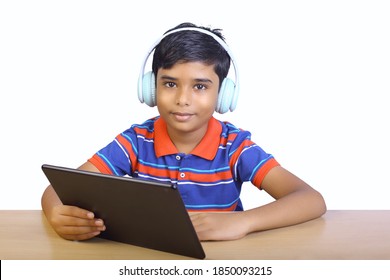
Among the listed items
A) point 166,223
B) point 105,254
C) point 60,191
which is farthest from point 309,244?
point 60,191

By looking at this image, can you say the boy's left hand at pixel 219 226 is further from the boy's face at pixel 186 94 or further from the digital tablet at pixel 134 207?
the boy's face at pixel 186 94

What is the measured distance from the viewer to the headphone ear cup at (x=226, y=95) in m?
2.57

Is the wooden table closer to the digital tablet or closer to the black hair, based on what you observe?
the digital tablet

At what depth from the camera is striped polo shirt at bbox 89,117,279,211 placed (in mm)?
2701

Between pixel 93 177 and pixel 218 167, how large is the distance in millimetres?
916

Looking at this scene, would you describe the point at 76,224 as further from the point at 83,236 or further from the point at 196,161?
the point at 196,161

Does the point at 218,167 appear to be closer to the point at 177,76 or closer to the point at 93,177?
the point at 177,76

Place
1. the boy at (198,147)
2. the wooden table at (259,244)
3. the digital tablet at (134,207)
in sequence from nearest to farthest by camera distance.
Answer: the digital tablet at (134,207) < the wooden table at (259,244) < the boy at (198,147)

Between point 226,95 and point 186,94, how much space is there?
0.17m

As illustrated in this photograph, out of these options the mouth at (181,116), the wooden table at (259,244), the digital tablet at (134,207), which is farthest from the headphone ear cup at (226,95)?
the digital tablet at (134,207)

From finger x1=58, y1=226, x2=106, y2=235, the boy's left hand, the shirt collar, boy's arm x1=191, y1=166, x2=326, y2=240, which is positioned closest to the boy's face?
the shirt collar

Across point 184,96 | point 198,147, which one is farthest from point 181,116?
point 198,147

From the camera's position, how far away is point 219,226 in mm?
2035

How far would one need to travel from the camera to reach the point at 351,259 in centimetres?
188
